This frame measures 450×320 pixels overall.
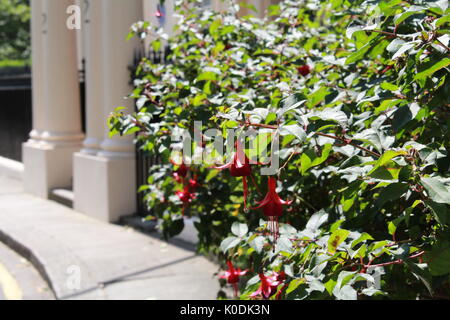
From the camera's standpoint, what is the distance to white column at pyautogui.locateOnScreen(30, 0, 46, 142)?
979 cm

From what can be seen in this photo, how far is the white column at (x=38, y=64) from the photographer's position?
9.79 meters

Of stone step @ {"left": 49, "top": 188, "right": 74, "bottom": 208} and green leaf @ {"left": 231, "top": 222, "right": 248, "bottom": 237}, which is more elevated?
green leaf @ {"left": 231, "top": 222, "right": 248, "bottom": 237}

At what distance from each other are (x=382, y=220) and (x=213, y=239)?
140 cm

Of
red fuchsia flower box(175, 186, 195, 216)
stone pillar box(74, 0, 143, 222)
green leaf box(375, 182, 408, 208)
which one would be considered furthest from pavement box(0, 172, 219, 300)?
green leaf box(375, 182, 408, 208)

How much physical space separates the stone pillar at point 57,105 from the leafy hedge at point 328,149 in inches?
226

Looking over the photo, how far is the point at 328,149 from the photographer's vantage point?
2146 mm

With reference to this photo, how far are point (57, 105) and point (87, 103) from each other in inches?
57.2

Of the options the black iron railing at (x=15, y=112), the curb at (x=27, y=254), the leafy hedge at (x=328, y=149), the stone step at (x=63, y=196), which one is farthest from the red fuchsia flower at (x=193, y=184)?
the black iron railing at (x=15, y=112)

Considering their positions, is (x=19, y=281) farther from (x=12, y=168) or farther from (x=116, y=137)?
(x=12, y=168)

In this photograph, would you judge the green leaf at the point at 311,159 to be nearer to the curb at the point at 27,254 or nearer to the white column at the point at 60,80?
the curb at the point at 27,254

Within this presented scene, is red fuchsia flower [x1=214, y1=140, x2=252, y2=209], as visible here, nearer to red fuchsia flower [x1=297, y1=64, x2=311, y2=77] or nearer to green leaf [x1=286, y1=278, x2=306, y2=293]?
green leaf [x1=286, y1=278, x2=306, y2=293]

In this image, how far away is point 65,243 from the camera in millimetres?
6457

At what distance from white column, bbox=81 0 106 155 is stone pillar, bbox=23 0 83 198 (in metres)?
1.34

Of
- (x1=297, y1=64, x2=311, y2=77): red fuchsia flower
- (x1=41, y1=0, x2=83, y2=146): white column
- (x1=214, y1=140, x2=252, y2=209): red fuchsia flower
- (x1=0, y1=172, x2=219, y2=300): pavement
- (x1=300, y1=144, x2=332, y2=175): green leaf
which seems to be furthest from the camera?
(x1=41, y1=0, x2=83, y2=146): white column
